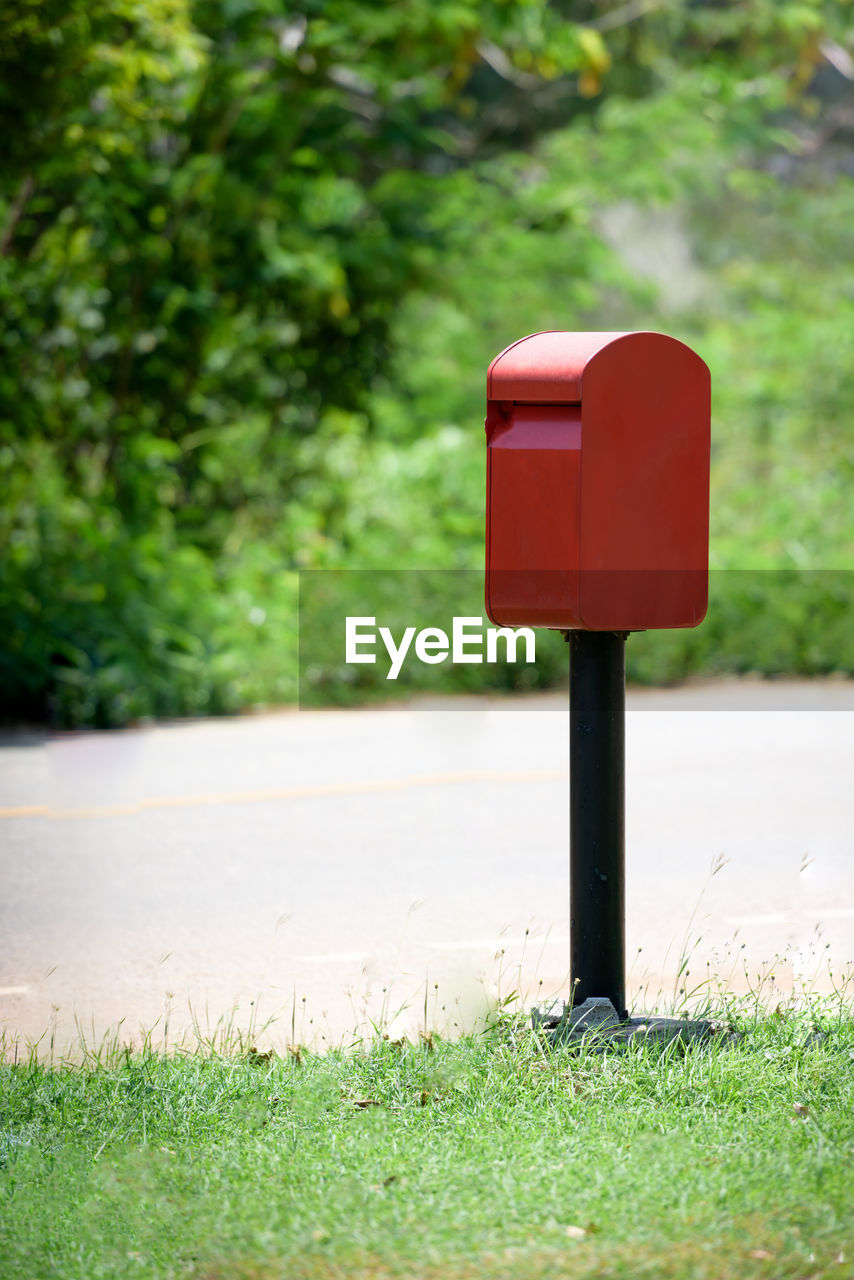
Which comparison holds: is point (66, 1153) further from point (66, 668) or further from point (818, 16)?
point (818, 16)

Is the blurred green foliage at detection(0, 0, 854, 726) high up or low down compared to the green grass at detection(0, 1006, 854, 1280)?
up

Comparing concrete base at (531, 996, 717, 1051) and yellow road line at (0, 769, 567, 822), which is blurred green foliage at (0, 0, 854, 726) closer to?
yellow road line at (0, 769, 567, 822)

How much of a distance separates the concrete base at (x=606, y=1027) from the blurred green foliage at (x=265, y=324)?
25.8 feet

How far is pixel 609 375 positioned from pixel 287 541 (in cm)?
1147

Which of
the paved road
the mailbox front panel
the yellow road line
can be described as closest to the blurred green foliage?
the paved road

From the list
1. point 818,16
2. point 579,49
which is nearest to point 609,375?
point 579,49

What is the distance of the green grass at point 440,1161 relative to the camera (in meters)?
3.16

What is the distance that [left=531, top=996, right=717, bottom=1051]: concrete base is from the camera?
4.15 metres

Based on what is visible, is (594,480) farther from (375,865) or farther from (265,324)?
(265,324)

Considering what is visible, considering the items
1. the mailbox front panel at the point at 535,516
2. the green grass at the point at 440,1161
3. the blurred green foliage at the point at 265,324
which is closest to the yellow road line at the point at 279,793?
the blurred green foliage at the point at 265,324

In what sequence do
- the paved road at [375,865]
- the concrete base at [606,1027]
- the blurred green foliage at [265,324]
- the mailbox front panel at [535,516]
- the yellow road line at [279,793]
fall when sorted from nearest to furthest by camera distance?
the mailbox front panel at [535,516] → the concrete base at [606,1027] → the paved road at [375,865] → the yellow road line at [279,793] → the blurred green foliage at [265,324]

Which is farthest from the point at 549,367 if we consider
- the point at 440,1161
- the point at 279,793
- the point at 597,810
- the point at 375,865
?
the point at 279,793

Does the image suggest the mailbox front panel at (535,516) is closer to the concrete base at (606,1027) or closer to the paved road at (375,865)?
the concrete base at (606,1027)

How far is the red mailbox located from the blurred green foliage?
800 cm
